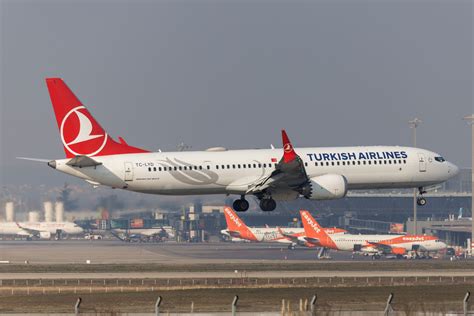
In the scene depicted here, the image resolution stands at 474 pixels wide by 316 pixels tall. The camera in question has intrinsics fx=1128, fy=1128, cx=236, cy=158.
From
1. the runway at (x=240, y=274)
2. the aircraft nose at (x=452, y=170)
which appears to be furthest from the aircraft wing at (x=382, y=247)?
the runway at (x=240, y=274)

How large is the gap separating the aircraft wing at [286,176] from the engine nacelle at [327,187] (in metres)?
0.65

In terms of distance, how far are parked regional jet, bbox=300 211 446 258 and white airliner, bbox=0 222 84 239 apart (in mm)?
46711

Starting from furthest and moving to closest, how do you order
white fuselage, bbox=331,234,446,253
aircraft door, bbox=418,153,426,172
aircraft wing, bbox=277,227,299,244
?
aircraft wing, bbox=277,227,299,244
white fuselage, bbox=331,234,446,253
aircraft door, bbox=418,153,426,172

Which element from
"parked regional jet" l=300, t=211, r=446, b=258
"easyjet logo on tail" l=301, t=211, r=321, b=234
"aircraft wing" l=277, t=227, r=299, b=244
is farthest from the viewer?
"aircraft wing" l=277, t=227, r=299, b=244

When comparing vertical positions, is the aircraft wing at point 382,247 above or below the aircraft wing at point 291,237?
below

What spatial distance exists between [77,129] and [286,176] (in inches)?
632

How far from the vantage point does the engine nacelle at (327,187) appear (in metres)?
84.5

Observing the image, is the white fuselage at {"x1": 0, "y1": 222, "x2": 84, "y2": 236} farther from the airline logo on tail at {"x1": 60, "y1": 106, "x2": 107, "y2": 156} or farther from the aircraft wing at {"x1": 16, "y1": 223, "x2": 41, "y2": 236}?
the airline logo on tail at {"x1": 60, "y1": 106, "x2": 107, "y2": 156}

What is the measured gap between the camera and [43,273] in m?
89.4

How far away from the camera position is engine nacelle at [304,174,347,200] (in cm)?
8450

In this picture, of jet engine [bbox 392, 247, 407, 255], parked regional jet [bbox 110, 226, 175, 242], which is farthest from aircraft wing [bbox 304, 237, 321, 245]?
parked regional jet [bbox 110, 226, 175, 242]

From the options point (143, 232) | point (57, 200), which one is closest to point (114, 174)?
point (57, 200)

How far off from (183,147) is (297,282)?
106 metres

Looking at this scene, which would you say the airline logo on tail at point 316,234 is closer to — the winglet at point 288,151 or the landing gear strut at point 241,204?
the landing gear strut at point 241,204
